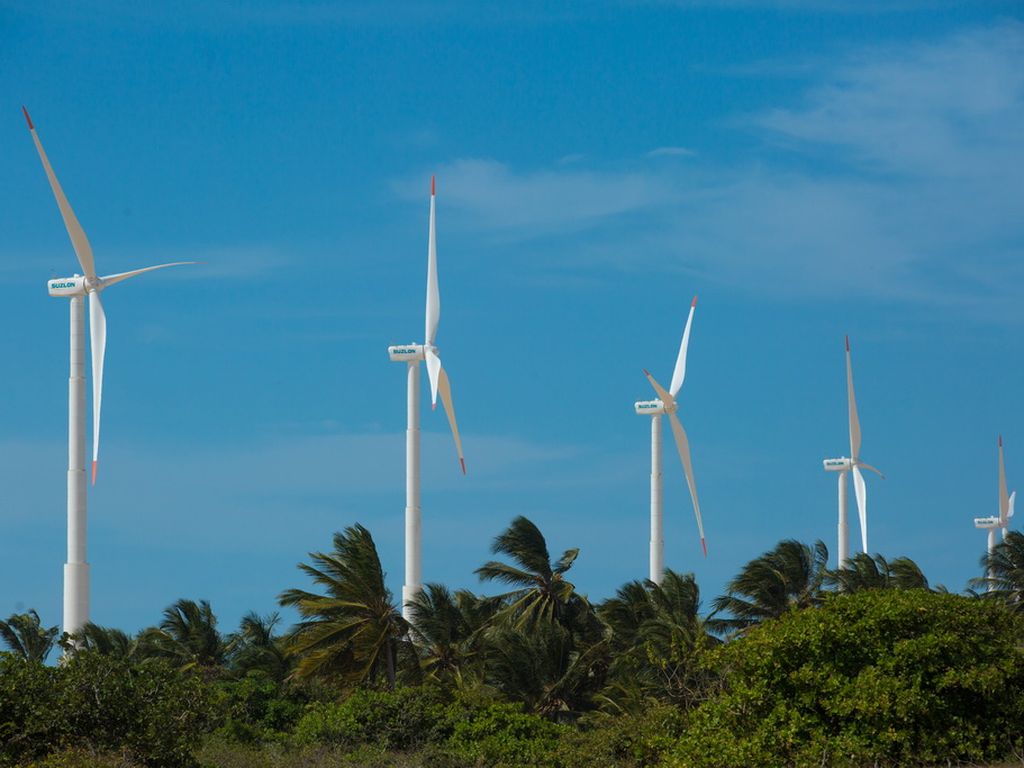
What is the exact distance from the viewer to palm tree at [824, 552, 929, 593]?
53.5 metres

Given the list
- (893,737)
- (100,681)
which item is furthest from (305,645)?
(893,737)

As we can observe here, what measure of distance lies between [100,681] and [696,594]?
86.2ft

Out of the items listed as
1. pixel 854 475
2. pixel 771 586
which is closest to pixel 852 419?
pixel 854 475

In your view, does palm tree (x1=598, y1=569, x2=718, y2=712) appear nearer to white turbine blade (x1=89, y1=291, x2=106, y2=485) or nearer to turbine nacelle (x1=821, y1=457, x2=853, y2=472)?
white turbine blade (x1=89, y1=291, x2=106, y2=485)

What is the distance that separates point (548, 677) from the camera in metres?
43.8

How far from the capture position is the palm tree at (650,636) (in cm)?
4009

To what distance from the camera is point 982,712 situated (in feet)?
76.1

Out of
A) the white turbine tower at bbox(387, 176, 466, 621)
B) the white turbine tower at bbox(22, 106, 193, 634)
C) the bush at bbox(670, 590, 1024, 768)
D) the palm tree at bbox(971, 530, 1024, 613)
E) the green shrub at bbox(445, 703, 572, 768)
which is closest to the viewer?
the bush at bbox(670, 590, 1024, 768)

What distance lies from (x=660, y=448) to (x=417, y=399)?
47.6 ft

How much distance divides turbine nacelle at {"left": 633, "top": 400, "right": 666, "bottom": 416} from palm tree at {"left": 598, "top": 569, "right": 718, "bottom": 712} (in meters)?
15.0

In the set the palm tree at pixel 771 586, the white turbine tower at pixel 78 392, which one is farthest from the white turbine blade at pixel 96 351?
the palm tree at pixel 771 586

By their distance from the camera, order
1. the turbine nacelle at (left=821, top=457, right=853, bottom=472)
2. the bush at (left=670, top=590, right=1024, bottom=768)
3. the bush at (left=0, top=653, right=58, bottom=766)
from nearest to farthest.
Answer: the bush at (left=670, top=590, right=1024, bottom=768)
the bush at (left=0, top=653, right=58, bottom=766)
the turbine nacelle at (left=821, top=457, right=853, bottom=472)

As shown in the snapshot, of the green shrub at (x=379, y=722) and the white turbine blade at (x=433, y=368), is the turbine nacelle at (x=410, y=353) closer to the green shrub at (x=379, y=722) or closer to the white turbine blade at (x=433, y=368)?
the white turbine blade at (x=433, y=368)

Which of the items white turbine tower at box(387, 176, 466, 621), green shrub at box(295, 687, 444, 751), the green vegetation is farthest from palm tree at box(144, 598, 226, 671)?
green shrub at box(295, 687, 444, 751)
